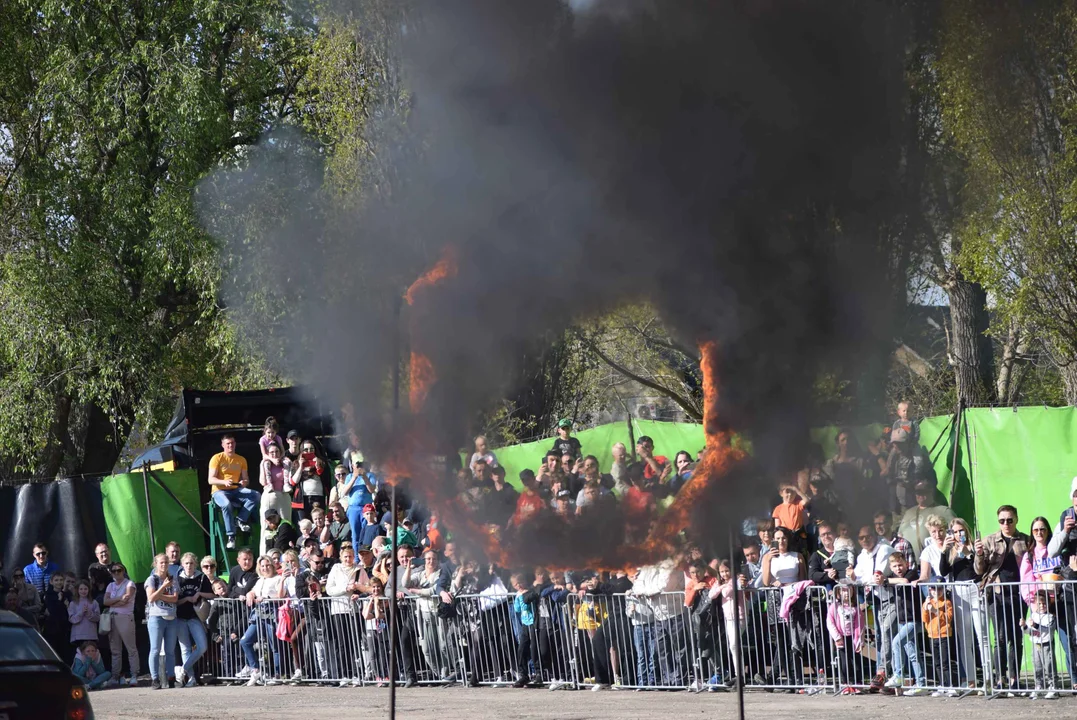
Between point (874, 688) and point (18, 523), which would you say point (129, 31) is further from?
point (874, 688)

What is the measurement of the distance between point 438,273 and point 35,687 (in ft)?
15.5

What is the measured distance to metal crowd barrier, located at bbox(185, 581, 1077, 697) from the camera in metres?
13.4

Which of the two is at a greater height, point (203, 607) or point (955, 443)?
point (955, 443)

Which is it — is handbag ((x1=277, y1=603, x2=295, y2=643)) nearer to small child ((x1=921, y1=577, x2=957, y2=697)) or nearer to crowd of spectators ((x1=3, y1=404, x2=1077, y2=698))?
crowd of spectators ((x1=3, y1=404, x2=1077, y2=698))

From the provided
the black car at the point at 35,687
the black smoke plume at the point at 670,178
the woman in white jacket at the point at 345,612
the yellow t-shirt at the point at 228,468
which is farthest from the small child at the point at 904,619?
the yellow t-shirt at the point at 228,468

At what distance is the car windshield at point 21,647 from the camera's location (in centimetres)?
1186

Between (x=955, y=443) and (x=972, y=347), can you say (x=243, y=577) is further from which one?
(x=972, y=347)

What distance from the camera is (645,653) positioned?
50.3 feet

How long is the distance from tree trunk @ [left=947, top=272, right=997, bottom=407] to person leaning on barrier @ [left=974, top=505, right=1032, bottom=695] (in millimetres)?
4684

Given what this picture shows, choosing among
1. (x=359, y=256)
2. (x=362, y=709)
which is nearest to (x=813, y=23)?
(x=359, y=256)

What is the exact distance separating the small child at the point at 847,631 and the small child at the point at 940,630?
0.68 metres

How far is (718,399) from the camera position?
35.0ft

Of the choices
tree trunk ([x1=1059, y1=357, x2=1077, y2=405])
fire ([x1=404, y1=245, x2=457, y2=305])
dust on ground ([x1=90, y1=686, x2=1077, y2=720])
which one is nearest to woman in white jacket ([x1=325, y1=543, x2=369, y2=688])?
dust on ground ([x1=90, y1=686, x2=1077, y2=720])

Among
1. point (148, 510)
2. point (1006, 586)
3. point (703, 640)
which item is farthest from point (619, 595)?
point (148, 510)
